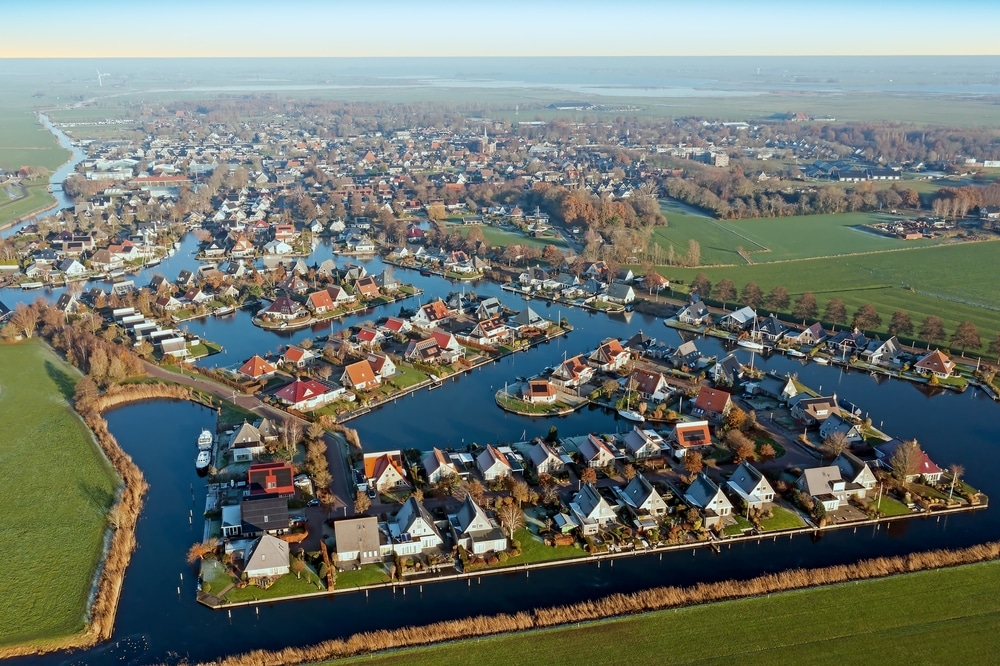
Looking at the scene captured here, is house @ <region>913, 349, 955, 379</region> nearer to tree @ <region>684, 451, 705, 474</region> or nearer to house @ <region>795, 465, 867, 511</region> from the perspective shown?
house @ <region>795, 465, 867, 511</region>

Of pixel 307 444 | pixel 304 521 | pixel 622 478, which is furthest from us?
pixel 307 444

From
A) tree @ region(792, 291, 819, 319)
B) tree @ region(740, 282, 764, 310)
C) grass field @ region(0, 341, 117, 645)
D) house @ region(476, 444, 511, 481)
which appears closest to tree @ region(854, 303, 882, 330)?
tree @ region(792, 291, 819, 319)

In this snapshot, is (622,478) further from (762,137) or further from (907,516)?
(762,137)

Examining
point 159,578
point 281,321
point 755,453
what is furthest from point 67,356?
point 755,453

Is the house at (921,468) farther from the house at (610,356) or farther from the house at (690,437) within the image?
the house at (610,356)

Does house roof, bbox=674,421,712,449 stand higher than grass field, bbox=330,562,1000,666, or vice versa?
house roof, bbox=674,421,712,449

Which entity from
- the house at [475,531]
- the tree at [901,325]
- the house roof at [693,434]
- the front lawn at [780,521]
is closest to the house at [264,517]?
the house at [475,531]
